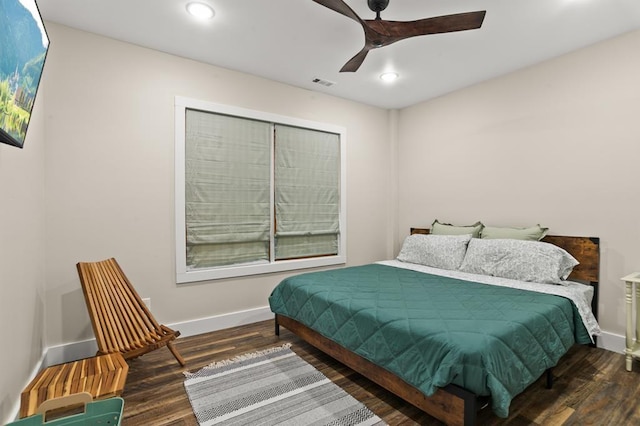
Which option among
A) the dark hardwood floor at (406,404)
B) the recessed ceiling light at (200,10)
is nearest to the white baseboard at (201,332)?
the dark hardwood floor at (406,404)

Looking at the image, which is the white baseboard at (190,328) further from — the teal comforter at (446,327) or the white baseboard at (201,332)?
the teal comforter at (446,327)

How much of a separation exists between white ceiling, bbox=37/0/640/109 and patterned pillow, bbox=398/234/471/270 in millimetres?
1830

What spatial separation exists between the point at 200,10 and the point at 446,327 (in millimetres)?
2779

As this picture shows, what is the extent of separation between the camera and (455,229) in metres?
3.85

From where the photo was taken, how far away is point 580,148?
9.93 ft

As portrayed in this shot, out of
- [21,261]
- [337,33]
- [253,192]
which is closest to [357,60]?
[337,33]

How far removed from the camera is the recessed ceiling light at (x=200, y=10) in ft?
7.80

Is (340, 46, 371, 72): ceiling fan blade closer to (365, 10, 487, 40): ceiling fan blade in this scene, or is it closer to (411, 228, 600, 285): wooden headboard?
(365, 10, 487, 40): ceiling fan blade

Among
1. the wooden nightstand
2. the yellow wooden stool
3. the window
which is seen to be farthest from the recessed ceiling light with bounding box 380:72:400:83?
the yellow wooden stool

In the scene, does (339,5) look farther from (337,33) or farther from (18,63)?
(18,63)

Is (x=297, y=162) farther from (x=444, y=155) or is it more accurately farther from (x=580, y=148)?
(x=580, y=148)

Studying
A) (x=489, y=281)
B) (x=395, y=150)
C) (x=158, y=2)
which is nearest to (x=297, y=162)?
(x=395, y=150)

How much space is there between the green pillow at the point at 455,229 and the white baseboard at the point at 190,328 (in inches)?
89.3

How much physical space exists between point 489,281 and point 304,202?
2195 millimetres
